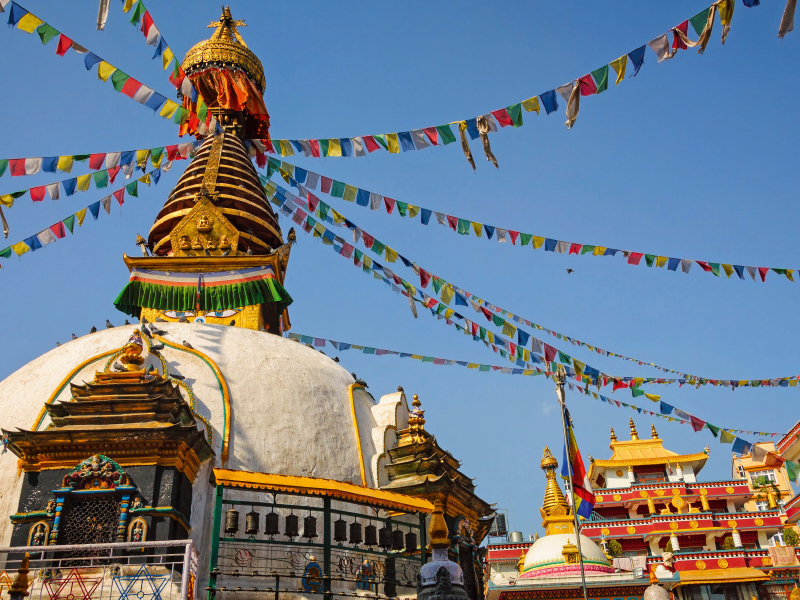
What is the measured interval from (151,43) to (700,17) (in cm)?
1001

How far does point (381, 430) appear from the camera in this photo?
12.6m

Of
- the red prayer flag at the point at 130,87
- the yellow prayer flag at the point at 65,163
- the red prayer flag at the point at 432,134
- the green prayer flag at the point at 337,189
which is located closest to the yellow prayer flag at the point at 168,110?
the red prayer flag at the point at 130,87

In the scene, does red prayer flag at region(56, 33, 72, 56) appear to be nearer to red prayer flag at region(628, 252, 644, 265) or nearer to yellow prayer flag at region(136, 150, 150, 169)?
yellow prayer flag at region(136, 150, 150, 169)

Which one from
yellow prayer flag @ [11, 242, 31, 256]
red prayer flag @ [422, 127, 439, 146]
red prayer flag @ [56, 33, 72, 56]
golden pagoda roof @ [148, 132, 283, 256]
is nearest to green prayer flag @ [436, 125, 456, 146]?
red prayer flag @ [422, 127, 439, 146]

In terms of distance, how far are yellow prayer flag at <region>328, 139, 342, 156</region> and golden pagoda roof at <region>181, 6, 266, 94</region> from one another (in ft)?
38.0

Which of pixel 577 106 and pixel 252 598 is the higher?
pixel 577 106

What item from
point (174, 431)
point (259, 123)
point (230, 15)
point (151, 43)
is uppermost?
point (230, 15)

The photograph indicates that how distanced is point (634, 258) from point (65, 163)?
418 inches

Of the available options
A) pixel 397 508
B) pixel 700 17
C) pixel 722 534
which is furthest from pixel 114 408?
pixel 722 534

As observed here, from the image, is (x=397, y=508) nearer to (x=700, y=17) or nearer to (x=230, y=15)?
(x=700, y=17)

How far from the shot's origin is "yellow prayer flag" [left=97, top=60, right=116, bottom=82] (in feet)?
42.7

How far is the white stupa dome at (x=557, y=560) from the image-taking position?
1802cm

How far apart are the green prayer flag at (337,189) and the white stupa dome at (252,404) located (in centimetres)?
315

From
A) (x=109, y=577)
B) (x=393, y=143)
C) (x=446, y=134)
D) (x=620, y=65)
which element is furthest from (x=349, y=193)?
A: (x=109, y=577)
